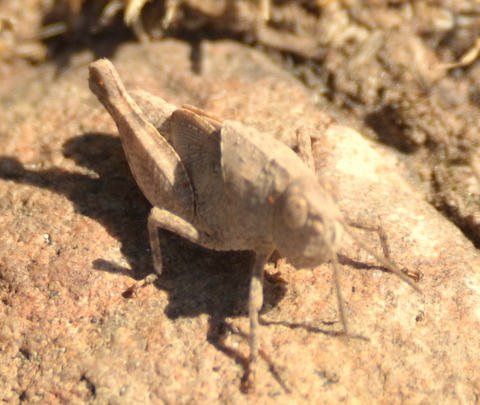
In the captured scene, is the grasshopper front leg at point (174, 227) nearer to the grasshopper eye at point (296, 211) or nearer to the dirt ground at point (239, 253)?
the dirt ground at point (239, 253)

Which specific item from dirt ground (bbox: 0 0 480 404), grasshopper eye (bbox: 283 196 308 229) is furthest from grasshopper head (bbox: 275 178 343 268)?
dirt ground (bbox: 0 0 480 404)

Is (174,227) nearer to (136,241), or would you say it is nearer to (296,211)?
(136,241)

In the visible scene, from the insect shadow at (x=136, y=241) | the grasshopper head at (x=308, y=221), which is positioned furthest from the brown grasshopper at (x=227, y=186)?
the insect shadow at (x=136, y=241)

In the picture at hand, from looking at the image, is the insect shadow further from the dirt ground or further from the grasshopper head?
the grasshopper head

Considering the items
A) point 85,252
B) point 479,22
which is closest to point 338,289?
point 85,252

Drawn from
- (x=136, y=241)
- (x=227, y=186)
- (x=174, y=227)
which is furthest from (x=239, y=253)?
(x=136, y=241)

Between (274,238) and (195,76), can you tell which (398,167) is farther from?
(195,76)

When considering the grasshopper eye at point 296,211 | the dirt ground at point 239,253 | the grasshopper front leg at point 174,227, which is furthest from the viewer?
the grasshopper front leg at point 174,227

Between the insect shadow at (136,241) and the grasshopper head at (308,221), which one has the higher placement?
the grasshopper head at (308,221)
